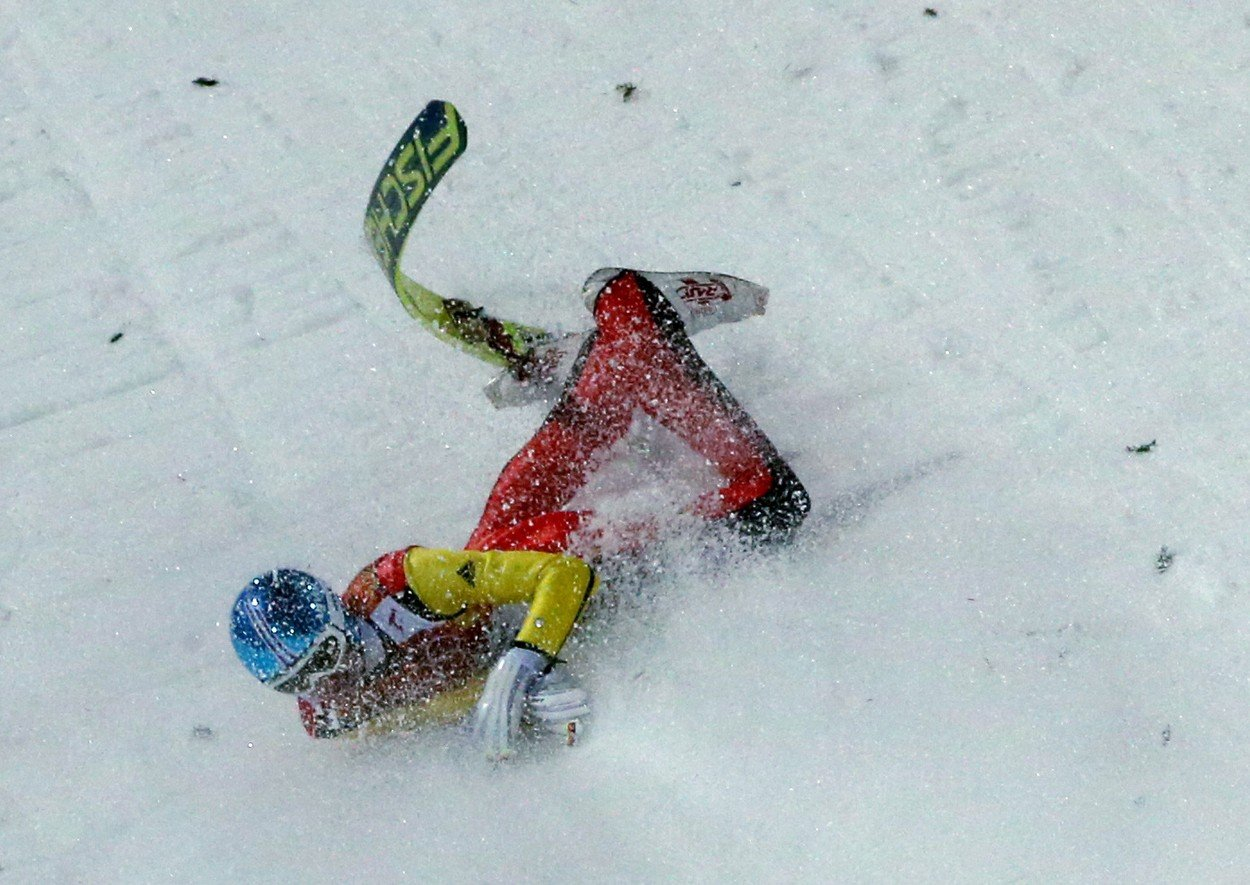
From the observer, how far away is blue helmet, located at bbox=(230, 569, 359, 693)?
11.9 ft

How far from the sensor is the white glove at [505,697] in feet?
12.7

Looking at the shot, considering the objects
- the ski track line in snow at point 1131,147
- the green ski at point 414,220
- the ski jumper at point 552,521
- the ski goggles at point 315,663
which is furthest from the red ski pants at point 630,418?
the ski track line in snow at point 1131,147

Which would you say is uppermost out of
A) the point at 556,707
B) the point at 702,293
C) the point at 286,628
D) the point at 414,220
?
the point at 414,220

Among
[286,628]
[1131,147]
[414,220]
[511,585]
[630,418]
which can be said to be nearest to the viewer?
[286,628]

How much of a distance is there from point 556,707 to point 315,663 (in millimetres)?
642

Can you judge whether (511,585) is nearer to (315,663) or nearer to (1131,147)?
(315,663)

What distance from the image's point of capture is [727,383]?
16.1 feet

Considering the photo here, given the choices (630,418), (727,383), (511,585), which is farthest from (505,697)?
(727,383)

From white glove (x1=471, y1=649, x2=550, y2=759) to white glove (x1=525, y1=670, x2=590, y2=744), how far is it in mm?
61

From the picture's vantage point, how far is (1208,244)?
195 inches

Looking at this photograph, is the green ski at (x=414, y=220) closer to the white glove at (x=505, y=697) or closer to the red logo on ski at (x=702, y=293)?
the red logo on ski at (x=702, y=293)

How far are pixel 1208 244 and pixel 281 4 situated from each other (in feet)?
12.0

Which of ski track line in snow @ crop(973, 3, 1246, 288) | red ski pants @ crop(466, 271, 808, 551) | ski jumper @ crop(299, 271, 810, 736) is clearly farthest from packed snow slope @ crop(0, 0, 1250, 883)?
red ski pants @ crop(466, 271, 808, 551)

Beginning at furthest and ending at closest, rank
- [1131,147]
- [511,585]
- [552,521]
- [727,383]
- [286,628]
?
[1131,147] < [727,383] < [552,521] < [511,585] < [286,628]
